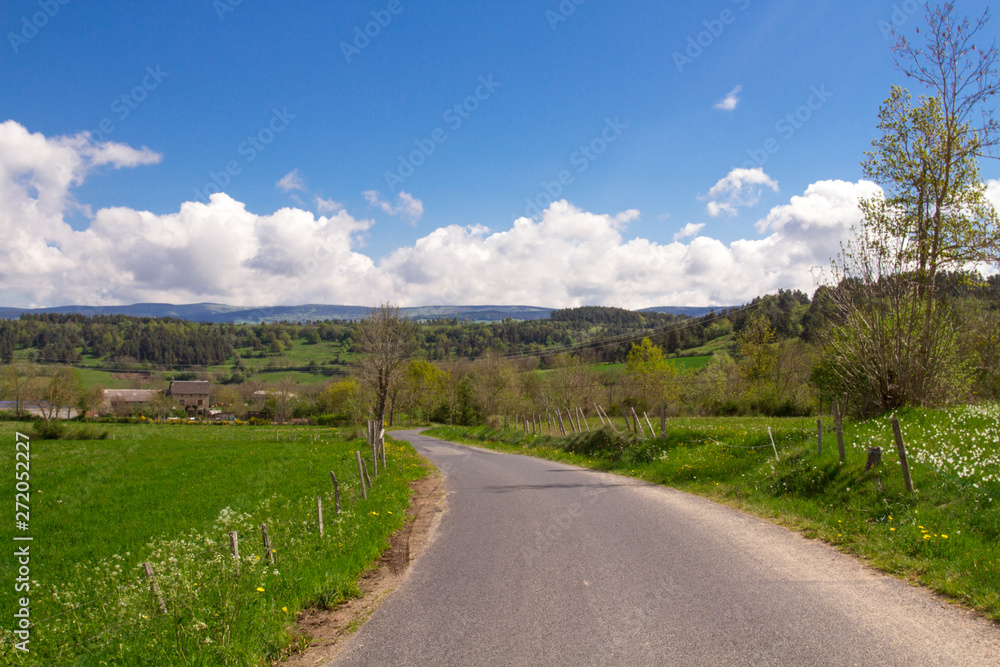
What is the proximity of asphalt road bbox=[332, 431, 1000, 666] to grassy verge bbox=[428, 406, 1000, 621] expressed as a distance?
2.06 ft

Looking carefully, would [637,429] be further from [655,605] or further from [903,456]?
[655,605]

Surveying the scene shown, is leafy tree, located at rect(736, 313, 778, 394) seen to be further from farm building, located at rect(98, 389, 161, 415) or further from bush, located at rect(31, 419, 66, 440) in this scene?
farm building, located at rect(98, 389, 161, 415)

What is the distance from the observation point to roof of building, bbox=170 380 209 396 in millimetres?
119750

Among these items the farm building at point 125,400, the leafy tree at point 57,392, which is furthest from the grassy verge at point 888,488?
the farm building at point 125,400

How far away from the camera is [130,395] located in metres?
115

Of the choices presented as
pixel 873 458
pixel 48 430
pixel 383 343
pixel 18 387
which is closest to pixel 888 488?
pixel 873 458

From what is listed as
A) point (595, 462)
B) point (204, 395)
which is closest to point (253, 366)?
point (204, 395)

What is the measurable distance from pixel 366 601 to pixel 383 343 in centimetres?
3934

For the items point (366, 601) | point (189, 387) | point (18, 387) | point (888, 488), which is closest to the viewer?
point (366, 601)

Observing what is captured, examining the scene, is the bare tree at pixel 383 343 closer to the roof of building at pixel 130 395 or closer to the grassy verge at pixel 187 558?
the grassy verge at pixel 187 558

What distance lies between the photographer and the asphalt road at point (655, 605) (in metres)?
4.77

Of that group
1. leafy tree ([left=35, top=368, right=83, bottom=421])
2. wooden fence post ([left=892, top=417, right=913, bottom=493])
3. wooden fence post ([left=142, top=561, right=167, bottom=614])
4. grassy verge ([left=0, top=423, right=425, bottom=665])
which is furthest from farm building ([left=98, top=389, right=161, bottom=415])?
wooden fence post ([left=892, top=417, right=913, bottom=493])

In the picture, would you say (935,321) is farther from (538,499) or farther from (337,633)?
(337,633)

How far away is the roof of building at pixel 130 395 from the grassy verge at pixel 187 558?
3990 inches
